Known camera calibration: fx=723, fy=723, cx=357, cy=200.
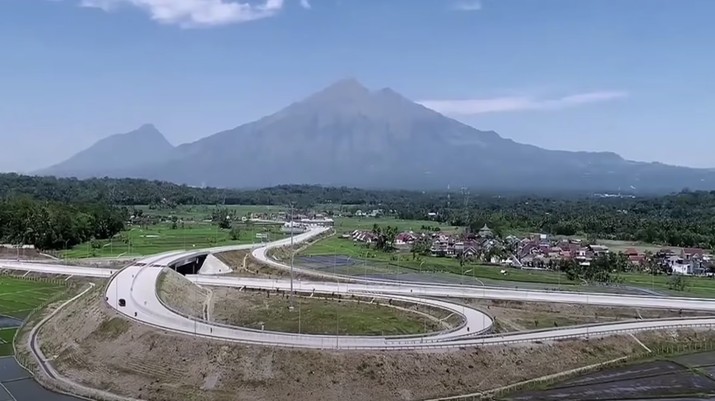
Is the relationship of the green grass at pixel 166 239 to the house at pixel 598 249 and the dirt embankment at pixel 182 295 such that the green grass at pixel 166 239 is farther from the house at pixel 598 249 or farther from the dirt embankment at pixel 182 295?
the house at pixel 598 249

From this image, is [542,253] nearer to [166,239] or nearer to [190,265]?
[190,265]

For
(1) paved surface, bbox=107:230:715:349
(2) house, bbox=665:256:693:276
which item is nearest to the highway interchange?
(1) paved surface, bbox=107:230:715:349

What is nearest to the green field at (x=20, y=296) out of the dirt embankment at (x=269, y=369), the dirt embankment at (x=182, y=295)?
the dirt embankment at (x=269, y=369)

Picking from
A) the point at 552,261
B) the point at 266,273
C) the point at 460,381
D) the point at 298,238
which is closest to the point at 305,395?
the point at 460,381

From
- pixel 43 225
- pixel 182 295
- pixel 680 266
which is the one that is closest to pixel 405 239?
pixel 680 266

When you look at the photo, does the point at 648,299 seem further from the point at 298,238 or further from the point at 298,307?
the point at 298,238
